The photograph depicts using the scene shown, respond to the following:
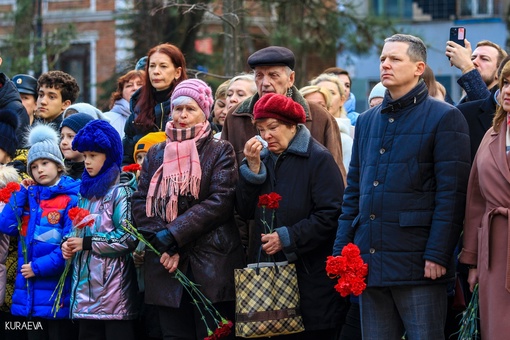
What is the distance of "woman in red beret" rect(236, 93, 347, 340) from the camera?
6730 millimetres

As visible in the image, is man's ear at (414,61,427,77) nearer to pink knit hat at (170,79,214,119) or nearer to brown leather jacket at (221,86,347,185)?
brown leather jacket at (221,86,347,185)

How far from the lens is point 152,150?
7.25m

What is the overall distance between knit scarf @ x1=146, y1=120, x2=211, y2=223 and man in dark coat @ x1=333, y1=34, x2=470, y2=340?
1308 millimetres

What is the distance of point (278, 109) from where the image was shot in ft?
22.5

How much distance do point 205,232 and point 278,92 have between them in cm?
123

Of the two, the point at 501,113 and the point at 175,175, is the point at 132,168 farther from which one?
the point at 501,113

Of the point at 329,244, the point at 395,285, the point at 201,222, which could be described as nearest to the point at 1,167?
the point at 201,222

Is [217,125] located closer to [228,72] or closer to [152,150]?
[152,150]

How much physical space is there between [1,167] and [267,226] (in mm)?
2699

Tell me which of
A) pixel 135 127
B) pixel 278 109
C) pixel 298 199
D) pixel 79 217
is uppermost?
pixel 278 109

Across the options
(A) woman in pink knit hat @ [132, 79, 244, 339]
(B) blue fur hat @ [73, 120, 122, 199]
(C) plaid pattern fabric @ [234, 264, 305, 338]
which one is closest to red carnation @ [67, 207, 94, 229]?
(B) blue fur hat @ [73, 120, 122, 199]

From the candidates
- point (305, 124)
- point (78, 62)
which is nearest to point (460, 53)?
point (305, 124)

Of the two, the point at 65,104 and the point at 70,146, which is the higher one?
the point at 65,104

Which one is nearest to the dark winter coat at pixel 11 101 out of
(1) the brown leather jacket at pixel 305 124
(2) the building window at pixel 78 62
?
(1) the brown leather jacket at pixel 305 124
